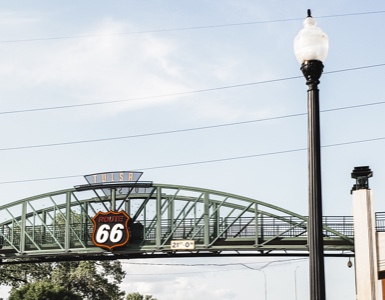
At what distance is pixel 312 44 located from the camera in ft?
31.5

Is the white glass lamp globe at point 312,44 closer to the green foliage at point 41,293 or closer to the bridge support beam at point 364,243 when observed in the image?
the bridge support beam at point 364,243

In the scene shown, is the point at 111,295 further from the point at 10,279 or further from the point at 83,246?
the point at 83,246

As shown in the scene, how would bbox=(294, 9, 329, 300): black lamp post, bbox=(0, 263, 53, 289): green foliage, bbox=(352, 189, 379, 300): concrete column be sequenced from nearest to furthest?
1. bbox=(294, 9, 329, 300): black lamp post
2. bbox=(352, 189, 379, 300): concrete column
3. bbox=(0, 263, 53, 289): green foliage

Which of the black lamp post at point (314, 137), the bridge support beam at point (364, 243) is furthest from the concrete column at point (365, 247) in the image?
the black lamp post at point (314, 137)

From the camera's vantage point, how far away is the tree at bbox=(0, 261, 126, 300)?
83.4 meters

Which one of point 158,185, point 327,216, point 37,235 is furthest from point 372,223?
point 37,235

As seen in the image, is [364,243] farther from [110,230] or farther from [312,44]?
[312,44]

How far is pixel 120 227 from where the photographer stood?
4856 centimetres

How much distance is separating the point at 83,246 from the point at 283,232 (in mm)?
14015

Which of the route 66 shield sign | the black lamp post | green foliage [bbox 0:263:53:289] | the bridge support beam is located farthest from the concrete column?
green foliage [bbox 0:263:53:289]

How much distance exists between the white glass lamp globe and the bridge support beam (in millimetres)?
25150

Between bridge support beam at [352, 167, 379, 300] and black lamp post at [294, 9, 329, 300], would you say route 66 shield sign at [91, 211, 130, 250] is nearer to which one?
bridge support beam at [352, 167, 379, 300]

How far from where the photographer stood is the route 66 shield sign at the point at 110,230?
1893 inches

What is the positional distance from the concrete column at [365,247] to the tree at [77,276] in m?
52.5
